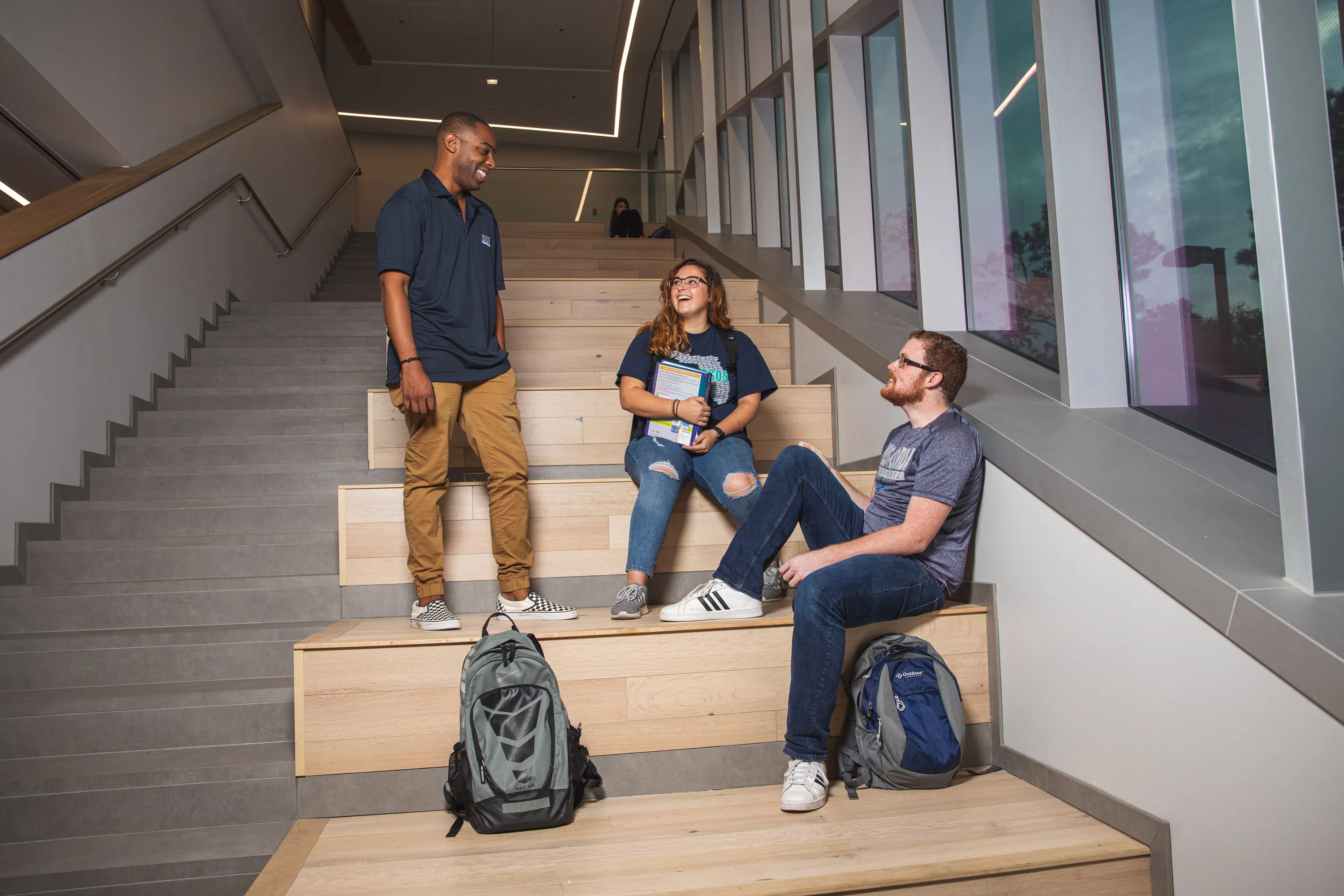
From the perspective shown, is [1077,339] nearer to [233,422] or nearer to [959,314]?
[959,314]

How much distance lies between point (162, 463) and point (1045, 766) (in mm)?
3385

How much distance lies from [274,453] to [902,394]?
8.35 ft

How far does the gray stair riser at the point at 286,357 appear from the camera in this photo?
14.6 ft

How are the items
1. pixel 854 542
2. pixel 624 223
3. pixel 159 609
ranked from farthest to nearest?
pixel 624 223 < pixel 159 609 < pixel 854 542

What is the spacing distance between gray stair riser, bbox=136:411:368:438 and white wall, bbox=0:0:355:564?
7.6 inches

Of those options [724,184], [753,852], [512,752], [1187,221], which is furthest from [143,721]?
[724,184]

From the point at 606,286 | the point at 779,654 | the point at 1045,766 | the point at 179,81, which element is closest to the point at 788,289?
the point at 606,286

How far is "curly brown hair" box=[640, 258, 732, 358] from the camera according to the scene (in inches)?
114

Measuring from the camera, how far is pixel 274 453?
3615 mm

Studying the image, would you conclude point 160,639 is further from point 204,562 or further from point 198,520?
point 198,520

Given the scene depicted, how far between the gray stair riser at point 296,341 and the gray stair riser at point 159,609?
2123 millimetres

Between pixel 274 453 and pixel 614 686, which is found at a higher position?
pixel 274 453

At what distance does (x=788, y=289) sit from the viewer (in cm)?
401

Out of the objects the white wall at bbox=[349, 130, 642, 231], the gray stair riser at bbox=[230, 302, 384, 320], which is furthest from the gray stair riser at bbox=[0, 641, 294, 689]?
the white wall at bbox=[349, 130, 642, 231]
